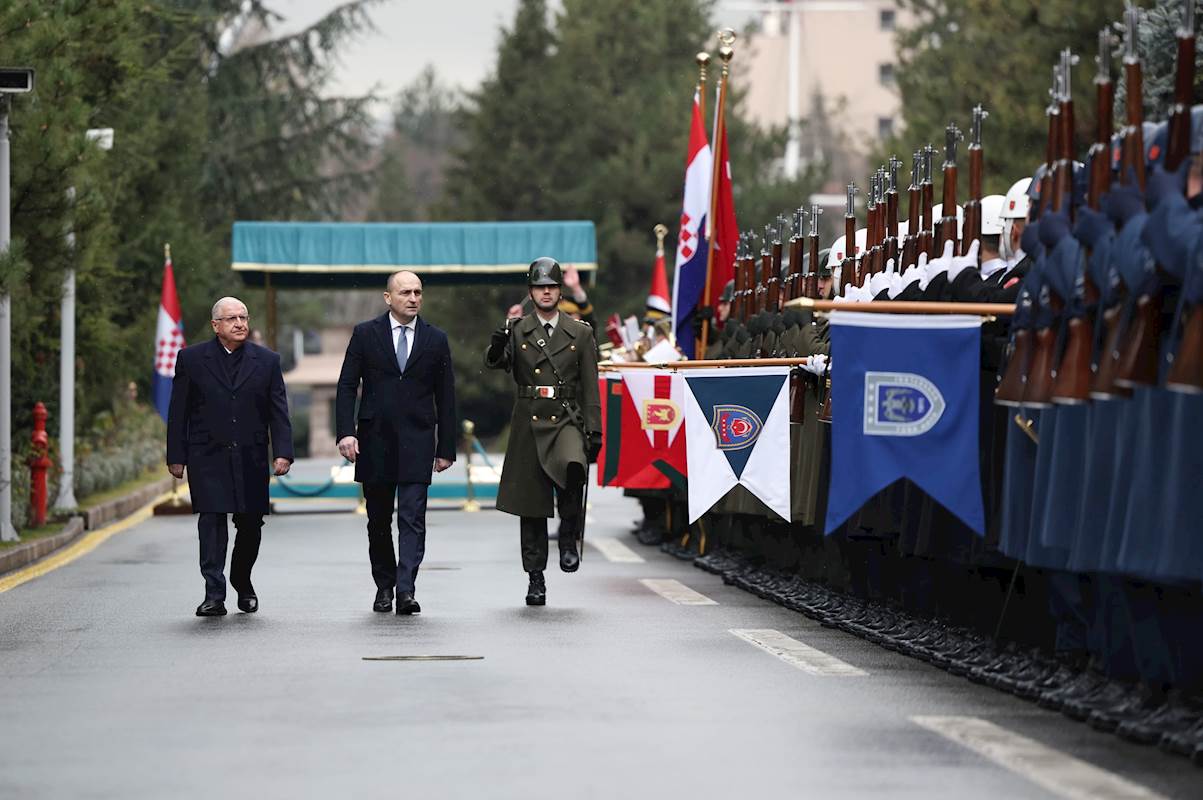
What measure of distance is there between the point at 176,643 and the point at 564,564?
3.57 metres

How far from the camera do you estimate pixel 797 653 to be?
38.5ft

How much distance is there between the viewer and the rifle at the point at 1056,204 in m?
9.36

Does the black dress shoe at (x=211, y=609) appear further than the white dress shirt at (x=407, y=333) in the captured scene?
No

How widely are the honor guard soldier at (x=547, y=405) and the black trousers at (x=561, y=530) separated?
1 cm

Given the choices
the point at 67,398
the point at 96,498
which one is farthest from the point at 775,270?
the point at 96,498

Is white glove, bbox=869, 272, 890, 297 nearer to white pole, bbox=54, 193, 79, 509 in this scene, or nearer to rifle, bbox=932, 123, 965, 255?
rifle, bbox=932, 123, 965, 255

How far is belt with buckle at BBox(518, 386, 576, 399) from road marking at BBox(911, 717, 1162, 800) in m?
5.69

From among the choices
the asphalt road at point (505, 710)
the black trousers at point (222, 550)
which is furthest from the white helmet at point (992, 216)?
the black trousers at point (222, 550)

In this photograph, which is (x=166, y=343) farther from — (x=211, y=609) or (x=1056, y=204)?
(x=1056, y=204)

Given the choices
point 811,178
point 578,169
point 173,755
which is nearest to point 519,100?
point 578,169

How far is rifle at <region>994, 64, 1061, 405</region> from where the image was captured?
943 centimetres

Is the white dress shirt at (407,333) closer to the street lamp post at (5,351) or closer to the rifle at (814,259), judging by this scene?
the rifle at (814,259)

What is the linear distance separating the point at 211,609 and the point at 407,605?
109 centimetres

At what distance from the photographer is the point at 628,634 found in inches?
498
